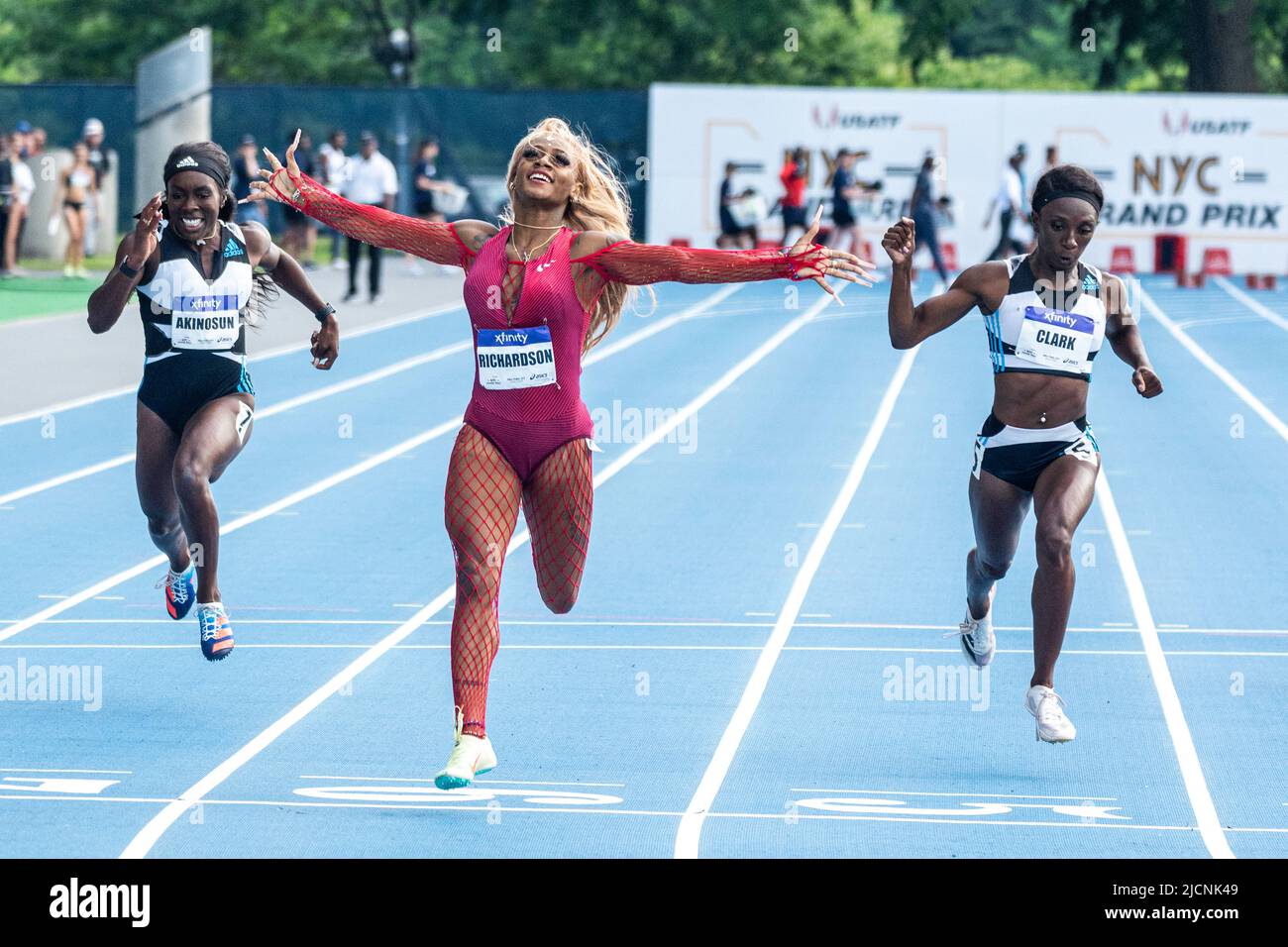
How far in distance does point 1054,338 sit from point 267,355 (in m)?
14.5

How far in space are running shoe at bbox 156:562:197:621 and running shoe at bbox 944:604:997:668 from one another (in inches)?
124

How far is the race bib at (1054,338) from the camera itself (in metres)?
7.49

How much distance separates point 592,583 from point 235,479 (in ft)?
12.5

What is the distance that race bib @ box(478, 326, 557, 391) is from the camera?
6.71 m

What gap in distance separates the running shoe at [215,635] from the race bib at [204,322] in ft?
3.40

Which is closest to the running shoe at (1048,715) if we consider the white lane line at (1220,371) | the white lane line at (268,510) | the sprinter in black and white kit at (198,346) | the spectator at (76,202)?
the sprinter in black and white kit at (198,346)

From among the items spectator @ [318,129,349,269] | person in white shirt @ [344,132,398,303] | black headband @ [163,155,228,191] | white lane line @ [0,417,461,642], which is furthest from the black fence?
black headband @ [163,155,228,191]

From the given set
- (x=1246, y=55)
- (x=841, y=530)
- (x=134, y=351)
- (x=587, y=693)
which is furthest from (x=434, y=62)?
(x=587, y=693)

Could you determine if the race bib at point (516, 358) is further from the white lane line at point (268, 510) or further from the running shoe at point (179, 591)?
A: the white lane line at point (268, 510)

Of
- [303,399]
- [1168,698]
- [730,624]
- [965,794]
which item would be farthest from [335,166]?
[965,794]

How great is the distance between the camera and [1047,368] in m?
7.56
